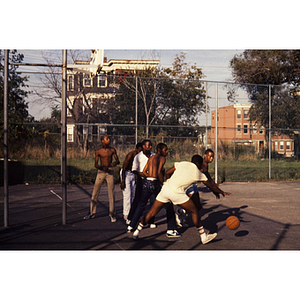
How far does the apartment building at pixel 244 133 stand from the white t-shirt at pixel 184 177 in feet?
38.6

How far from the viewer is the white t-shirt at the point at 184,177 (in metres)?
6.47

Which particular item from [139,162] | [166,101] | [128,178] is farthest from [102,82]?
[139,162]

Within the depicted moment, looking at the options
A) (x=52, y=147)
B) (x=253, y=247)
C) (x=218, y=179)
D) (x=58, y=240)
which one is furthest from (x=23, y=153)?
(x=253, y=247)

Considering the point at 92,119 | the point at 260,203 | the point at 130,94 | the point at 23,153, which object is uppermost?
the point at 130,94

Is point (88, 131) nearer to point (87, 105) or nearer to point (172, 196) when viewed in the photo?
point (87, 105)

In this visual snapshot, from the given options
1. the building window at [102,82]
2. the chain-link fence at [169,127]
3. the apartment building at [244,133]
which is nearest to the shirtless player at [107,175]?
the chain-link fence at [169,127]

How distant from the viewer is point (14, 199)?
1211 cm

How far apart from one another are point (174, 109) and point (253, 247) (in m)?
12.7

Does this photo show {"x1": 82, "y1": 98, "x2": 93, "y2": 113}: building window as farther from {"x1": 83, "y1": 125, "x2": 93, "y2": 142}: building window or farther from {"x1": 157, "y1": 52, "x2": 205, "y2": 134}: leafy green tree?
{"x1": 157, "y1": 52, "x2": 205, "y2": 134}: leafy green tree

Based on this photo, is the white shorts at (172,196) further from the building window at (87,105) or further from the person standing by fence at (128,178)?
the building window at (87,105)

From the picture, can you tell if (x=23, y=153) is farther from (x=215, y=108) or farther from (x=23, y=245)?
(x=23, y=245)

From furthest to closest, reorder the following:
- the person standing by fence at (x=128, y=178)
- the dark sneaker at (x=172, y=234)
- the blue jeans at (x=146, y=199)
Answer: the person standing by fence at (x=128, y=178) < the blue jeans at (x=146, y=199) < the dark sneaker at (x=172, y=234)

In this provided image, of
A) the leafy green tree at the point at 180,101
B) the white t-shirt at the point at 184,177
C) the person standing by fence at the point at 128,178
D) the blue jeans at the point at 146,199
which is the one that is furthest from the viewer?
the leafy green tree at the point at 180,101

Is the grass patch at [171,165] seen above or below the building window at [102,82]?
below
